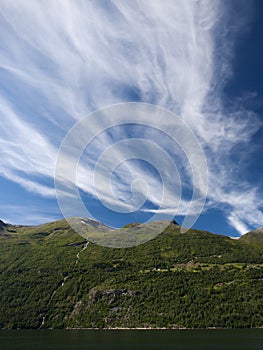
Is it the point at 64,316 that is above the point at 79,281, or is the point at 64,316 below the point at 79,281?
below

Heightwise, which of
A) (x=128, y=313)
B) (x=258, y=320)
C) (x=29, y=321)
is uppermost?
(x=258, y=320)

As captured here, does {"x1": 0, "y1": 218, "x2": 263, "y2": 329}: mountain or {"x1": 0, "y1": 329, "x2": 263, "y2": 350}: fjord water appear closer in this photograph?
{"x1": 0, "y1": 329, "x2": 263, "y2": 350}: fjord water

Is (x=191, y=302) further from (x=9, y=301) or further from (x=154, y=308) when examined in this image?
(x=9, y=301)

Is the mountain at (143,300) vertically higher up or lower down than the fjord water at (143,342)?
higher up

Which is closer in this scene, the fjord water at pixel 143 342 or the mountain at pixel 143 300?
the fjord water at pixel 143 342

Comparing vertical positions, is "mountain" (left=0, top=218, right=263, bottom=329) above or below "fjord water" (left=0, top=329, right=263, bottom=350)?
above

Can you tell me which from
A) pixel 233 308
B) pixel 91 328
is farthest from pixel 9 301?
pixel 233 308

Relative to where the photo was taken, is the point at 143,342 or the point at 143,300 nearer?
the point at 143,342

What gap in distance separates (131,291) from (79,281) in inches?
1564

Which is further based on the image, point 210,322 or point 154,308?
point 154,308

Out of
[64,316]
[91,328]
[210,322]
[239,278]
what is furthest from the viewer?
[239,278]

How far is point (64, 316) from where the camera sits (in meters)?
169

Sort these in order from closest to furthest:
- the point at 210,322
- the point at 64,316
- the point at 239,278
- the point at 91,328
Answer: the point at 210,322, the point at 91,328, the point at 64,316, the point at 239,278

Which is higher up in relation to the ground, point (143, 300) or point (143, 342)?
point (143, 300)
